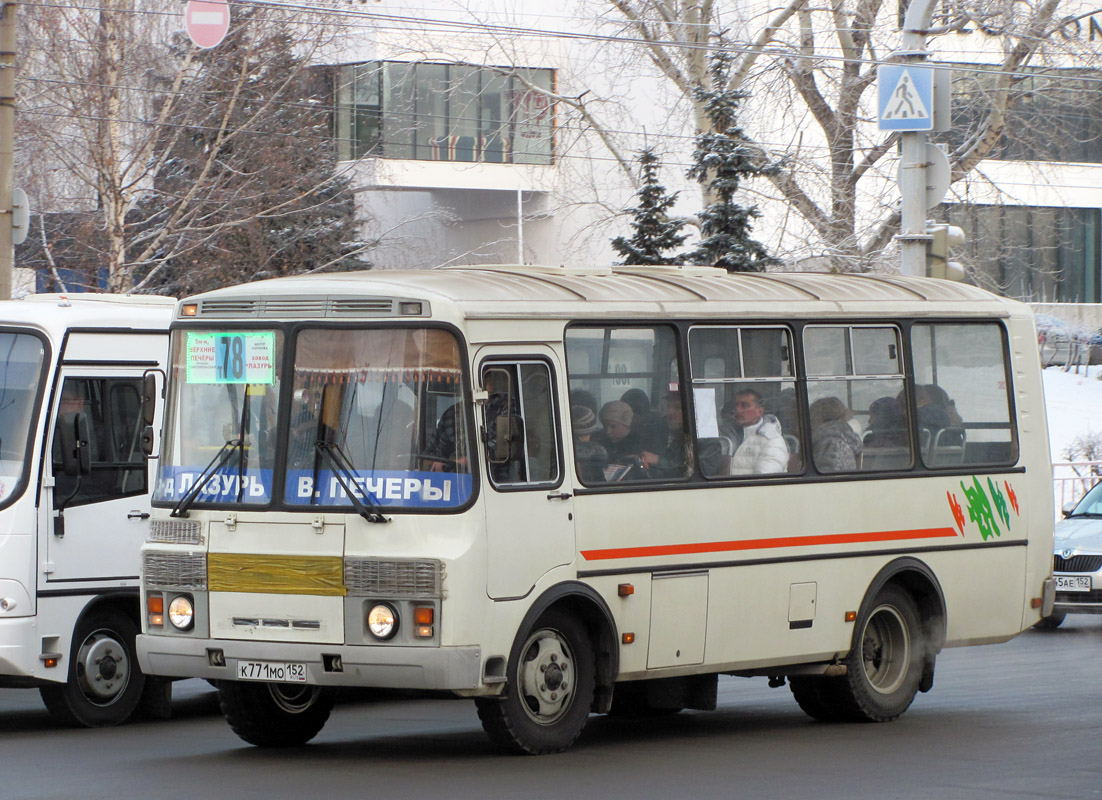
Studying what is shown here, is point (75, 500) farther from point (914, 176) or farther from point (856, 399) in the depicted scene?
point (914, 176)

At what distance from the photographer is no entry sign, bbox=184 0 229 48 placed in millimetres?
22859

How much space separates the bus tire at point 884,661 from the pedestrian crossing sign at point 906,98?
6174 mm

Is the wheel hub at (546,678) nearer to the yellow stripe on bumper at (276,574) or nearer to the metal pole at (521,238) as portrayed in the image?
the yellow stripe on bumper at (276,574)

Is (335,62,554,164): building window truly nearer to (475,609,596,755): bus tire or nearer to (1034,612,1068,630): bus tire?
(1034,612,1068,630): bus tire

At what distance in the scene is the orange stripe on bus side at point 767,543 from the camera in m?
9.78

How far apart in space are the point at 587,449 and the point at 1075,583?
30.2 ft

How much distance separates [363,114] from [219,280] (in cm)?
1163

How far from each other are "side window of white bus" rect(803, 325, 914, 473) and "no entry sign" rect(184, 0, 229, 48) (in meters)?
13.5

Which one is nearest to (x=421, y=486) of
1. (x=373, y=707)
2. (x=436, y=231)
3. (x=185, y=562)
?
(x=185, y=562)

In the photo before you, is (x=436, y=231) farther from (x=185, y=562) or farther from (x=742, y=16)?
(x=185, y=562)

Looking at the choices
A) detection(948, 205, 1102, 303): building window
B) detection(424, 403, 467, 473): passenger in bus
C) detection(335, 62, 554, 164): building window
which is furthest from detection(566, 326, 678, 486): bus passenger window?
detection(948, 205, 1102, 303): building window

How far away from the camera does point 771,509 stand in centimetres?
1064

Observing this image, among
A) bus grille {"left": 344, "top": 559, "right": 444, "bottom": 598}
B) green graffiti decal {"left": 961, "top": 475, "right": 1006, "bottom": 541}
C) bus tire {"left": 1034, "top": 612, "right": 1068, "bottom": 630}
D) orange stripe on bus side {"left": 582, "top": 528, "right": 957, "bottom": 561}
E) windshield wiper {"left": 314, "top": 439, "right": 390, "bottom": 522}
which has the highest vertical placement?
windshield wiper {"left": 314, "top": 439, "right": 390, "bottom": 522}

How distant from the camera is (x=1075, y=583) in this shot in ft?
57.3
